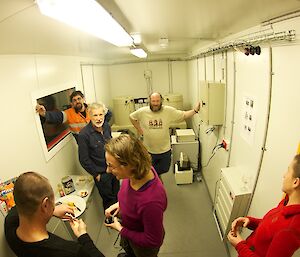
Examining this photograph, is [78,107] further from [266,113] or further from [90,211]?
[266,113]

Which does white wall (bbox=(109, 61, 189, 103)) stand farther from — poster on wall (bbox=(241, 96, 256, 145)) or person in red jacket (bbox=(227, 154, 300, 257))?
person in red jacket (bbox=(227, 154, 300, 257))

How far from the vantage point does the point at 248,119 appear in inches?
77.3

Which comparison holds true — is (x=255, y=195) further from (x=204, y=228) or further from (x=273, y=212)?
(x=204, y=228)

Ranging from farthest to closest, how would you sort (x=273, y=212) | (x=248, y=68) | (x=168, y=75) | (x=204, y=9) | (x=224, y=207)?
1. (x=168, y=75)
2. (x=224, y=207)
3. (x=248, y=68)
4. (x=204, y=9)
5. (x=273, y=212)

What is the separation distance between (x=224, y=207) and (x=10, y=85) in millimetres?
2351

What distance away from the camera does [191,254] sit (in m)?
2.49

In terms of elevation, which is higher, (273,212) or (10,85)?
(10,85)

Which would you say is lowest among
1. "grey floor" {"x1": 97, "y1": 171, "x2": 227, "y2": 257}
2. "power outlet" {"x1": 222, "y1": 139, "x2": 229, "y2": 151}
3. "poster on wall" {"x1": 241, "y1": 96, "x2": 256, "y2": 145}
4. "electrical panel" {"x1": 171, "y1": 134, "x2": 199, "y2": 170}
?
"grey floor" {"x1": 97, "y1": 171, "x2": 227, "y2": 257}

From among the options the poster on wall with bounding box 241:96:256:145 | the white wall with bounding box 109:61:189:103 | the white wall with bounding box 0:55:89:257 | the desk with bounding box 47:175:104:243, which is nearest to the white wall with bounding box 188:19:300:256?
the poster on wall with bounding box 241:96:256:145

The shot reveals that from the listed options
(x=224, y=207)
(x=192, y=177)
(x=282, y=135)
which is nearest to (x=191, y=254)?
(x=224, y=207)

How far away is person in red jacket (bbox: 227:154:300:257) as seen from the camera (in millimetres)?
945

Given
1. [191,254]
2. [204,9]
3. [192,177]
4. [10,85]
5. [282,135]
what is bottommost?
[191,254]

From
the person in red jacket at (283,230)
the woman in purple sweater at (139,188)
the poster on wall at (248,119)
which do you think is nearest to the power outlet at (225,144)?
the poster on wall at (248,119)

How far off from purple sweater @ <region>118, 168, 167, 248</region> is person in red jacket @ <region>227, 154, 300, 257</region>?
0.50 metres
